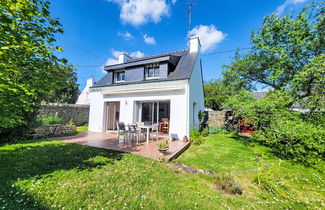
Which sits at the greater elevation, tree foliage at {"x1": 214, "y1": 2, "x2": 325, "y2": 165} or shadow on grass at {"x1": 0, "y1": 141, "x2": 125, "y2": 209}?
tree foliage at {"x1": 214, "y1": 2, "x2": 325, "y2": 165}

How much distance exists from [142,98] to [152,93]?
111 centimetres

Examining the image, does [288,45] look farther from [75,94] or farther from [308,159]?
[75,94]

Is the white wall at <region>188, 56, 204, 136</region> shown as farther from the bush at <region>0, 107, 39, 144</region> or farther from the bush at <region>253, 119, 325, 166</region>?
the bush at <region>0, 107, 39, 144</region>

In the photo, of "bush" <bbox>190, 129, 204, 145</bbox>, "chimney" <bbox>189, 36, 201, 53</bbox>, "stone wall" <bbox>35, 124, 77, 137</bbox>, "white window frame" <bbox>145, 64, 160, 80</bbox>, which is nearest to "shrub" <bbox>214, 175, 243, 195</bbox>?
"bush" <bbox>190, 129, 204, 145</bbox>

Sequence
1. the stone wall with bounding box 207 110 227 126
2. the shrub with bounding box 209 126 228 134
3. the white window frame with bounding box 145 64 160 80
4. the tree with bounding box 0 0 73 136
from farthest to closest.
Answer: the stone wall with bounding box 207 110 227 126 < the shrub with bounding box 209 126 228 134 < the white window frame with bounding box 145 64 160 80 < the tree with bounding box 0 0 73 136

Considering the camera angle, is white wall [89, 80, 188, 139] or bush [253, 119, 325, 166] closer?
bush [253, 119, 325, 166]

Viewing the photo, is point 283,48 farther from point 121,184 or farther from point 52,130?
point 52,130

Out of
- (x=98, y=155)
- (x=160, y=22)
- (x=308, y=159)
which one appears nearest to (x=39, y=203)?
(x=98, y=155)

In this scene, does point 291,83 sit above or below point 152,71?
below

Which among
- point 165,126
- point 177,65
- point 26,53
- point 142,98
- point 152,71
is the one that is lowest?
point 165,126

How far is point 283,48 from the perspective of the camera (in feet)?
27.9

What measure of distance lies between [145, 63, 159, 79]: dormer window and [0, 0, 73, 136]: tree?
7.71 metres

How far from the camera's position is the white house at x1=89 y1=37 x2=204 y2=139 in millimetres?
10133

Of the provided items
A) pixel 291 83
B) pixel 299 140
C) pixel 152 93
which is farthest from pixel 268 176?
pixel 152 93
